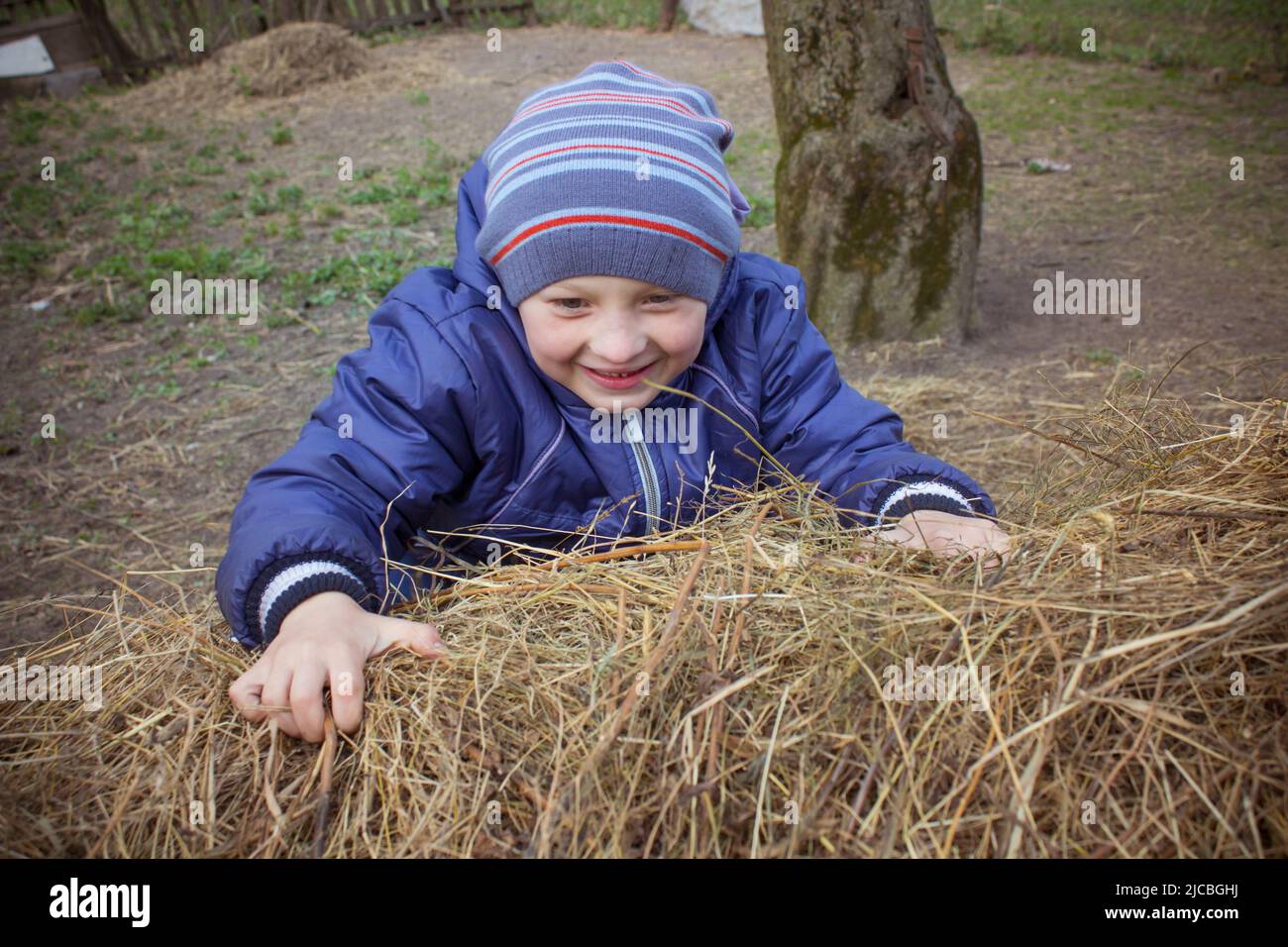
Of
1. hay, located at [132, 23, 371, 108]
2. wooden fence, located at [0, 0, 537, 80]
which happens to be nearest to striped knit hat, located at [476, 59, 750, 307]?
hay, located at [132, 23, 371, 108]

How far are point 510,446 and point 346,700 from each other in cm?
93

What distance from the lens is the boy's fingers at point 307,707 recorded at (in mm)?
1405

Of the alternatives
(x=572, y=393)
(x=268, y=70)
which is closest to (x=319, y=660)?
(x=572, y=393)

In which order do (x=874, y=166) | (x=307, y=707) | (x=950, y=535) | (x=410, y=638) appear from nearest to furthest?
(x=307, y=707)
(x=410, y=638)
(x=950, y=535)
(x=874, y=166)

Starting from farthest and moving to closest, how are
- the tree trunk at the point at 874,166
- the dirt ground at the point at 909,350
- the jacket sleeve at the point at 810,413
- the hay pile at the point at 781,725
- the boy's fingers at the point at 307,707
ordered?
the tree trunk at the point at 874,166, the dirt ground at the point at 909,350, the jacket sleeve at the point at 810,413, the boy's fingers at the point at 307,707, the hay pile at the point at 781,725

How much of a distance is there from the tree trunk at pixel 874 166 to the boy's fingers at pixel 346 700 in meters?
3.38

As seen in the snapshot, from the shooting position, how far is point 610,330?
6.48 feet

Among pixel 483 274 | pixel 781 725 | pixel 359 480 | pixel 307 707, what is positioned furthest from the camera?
pixel 483 274

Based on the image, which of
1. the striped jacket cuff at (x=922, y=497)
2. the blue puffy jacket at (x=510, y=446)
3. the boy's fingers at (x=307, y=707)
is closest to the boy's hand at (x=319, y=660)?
the boy's fingers at (x=307, y=707)

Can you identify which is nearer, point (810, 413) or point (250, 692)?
point (250, 692)

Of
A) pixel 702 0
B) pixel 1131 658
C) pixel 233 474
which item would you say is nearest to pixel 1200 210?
pixel 1131 658

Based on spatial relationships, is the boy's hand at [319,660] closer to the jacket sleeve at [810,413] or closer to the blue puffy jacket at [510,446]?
the blue puffy jacket at [510,446]

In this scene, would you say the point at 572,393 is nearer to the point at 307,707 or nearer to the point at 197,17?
the point at 307,707

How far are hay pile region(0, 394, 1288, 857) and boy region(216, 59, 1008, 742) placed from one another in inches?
9.1
